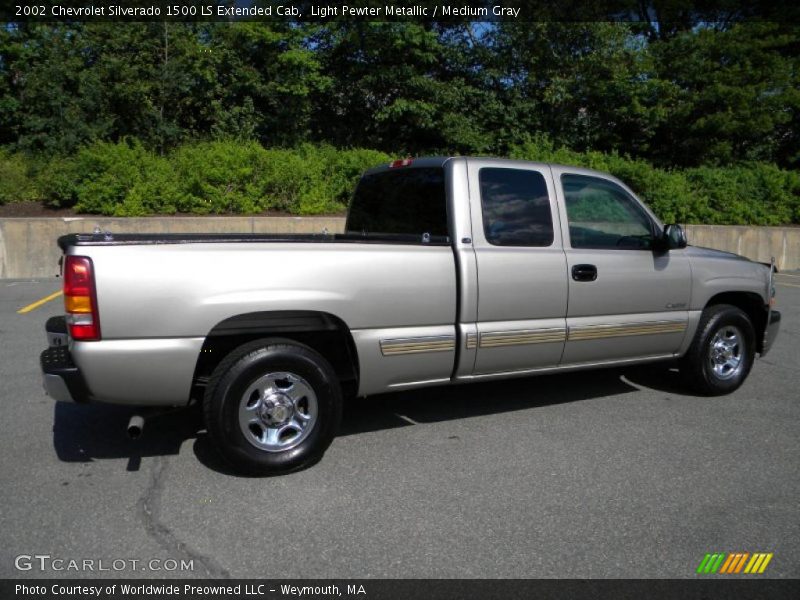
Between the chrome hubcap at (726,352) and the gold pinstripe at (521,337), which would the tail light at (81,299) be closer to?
the gold pinstripe at (521,337)

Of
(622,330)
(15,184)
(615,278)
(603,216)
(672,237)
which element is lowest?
(622,330)

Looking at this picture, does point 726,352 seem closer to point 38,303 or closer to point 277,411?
point 277,411

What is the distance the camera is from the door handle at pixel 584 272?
486cm

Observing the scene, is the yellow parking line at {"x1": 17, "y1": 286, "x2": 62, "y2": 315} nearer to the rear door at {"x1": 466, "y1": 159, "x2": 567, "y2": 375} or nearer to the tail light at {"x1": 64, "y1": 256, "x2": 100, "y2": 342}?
the tail light at {"x1": 64, "y1": 256, "x2": 100, "y2": 342}

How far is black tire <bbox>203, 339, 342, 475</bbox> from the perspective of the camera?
12.6 ft

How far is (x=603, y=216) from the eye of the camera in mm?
5168

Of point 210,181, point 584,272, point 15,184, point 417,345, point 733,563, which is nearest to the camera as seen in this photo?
point 733,563

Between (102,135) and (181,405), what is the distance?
16257mm

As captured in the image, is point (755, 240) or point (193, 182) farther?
point (755, 240)

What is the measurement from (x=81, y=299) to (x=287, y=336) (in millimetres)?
1209

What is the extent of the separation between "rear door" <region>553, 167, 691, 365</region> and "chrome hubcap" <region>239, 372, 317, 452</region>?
6.51 feet

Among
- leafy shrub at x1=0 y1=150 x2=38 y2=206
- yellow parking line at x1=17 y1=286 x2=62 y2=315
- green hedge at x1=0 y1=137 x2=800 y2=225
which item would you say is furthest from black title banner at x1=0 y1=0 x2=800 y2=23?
yellow parking line at x1=17 y1=286 x2=62 y2=315

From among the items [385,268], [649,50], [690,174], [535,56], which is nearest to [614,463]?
[385,268]
